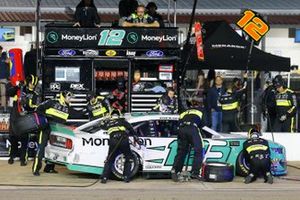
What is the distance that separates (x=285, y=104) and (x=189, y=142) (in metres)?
5.15

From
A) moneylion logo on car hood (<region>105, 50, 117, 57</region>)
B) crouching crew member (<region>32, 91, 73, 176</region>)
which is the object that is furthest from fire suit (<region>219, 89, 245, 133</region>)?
crouching crew member (<region>32, 91, 73, 176</region>)

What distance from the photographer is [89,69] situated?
16.4m

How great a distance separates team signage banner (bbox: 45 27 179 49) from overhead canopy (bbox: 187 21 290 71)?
69.1 inches

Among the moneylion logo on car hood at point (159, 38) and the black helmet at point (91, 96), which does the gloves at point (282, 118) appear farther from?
the black helmet at point (91, 96)

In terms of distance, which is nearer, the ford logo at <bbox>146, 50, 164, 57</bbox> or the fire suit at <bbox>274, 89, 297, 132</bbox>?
the ford logo at <bbox>146, 50, 164, 57</bbox>

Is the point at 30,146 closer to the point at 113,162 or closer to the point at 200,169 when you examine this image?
the point at 113,162

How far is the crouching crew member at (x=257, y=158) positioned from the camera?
1288 cm

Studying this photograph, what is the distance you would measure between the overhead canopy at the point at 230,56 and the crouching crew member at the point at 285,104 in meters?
1.32

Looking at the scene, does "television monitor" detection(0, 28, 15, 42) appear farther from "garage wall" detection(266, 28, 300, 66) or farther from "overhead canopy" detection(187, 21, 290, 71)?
"garage wall" detection(266, 28, 300, 66)

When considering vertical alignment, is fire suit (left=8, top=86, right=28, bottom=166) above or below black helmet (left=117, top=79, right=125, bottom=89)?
below

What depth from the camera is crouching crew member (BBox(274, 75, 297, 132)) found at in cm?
1711

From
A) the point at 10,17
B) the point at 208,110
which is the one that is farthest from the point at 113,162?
the point at 10,17

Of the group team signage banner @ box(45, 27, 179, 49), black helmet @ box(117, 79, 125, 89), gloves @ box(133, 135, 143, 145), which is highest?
team signage banner @ box(45, 27, 179, 49)

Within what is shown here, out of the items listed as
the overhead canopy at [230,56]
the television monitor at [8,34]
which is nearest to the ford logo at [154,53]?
the overhead canopy at [230,56]
